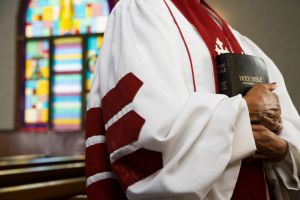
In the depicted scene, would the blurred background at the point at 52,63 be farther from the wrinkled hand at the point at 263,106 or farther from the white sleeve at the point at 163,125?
the white sleeve at the point at 163,125

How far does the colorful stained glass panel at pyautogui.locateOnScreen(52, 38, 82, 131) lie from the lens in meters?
6.23

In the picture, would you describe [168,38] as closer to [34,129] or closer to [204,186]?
[204,186]

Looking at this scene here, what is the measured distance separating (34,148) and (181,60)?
5544mm

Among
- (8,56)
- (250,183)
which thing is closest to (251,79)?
(250,183)

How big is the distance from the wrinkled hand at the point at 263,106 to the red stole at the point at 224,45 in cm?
10

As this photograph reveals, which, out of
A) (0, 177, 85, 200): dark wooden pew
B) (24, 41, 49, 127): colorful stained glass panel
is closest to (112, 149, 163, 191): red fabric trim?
(0, 177, 85, 200): dark wooden pew

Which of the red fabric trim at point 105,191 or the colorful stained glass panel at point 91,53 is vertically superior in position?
the colorful stained glass panel at point 91,53

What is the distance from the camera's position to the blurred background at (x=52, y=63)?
5.92 m

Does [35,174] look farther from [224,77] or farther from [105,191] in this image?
[224,77]

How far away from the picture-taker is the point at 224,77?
97 centimetres

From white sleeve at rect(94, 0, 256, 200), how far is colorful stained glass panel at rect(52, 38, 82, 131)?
5455mm

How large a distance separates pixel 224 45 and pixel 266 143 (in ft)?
1.23

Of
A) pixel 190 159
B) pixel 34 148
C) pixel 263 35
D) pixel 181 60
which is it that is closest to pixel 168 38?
pixel 181 60

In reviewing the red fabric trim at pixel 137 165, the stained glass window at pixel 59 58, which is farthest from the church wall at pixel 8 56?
the red fabric trim at pixel 137 165
